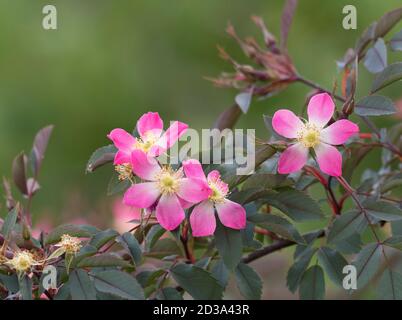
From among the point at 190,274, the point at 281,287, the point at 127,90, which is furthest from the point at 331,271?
the point at 127,90

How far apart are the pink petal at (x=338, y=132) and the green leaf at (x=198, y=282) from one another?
6.0 inches

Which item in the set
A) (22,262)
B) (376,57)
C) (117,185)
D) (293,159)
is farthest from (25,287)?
(376,57)

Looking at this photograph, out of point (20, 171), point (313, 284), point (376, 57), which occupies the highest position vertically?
point (376, 57)

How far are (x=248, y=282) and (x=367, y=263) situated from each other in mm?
113

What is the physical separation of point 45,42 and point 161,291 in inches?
66.2

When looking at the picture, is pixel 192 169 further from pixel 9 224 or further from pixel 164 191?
pixel 9 224

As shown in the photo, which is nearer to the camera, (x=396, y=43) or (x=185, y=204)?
(x=185, y=204)

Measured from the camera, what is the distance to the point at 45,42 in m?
2.27

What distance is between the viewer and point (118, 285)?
0.63 m

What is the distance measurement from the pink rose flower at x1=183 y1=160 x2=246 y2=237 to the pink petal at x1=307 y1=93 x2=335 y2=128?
93 millimetres

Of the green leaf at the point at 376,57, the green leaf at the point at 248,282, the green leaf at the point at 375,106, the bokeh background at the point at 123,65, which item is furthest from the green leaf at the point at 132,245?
the bokeh background at the point at 123,65

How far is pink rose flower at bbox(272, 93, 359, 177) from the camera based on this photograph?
2.14 ft

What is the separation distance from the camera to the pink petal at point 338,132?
0.65m

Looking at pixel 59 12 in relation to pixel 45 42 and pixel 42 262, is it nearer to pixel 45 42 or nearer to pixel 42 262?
pixel 45 42
